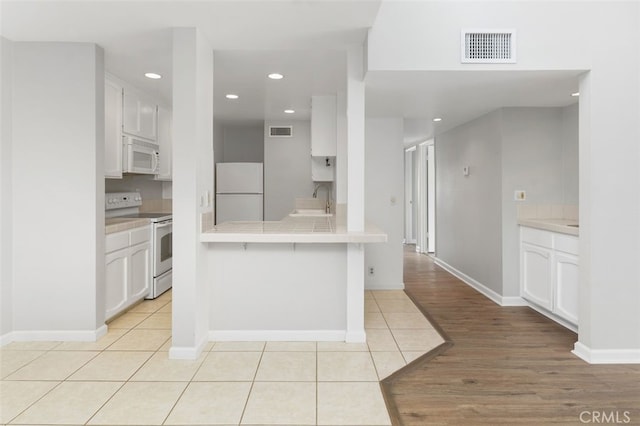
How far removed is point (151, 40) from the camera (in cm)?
296

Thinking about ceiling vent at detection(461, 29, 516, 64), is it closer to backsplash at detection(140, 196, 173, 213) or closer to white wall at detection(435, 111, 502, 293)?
white wall at detection(435, 111, 502, 293)

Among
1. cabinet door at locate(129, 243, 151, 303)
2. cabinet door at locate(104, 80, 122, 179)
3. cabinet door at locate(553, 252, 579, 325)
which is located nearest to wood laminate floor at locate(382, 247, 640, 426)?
cabinet door at locate(553, 252, 579, 325)

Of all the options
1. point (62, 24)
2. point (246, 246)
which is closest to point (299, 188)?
point (246, 246)

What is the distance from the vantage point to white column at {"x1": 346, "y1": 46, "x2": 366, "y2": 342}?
10.2ft

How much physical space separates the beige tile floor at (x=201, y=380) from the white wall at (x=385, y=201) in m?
1.50

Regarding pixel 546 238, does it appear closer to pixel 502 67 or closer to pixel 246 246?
pixel 502 67

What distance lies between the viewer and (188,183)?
2844 mm

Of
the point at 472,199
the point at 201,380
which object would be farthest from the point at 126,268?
the point at 472,199

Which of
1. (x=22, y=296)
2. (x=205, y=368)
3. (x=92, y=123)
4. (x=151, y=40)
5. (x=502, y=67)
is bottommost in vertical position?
(x=205, y=368)

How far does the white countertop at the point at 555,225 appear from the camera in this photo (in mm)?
3287

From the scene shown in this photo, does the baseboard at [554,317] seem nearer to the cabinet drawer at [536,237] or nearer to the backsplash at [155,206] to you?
the cabinet drawer at [536,237]

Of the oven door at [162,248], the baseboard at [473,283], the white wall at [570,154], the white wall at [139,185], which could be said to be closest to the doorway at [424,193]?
the baseboard at [473,283]

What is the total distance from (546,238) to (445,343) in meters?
1.40

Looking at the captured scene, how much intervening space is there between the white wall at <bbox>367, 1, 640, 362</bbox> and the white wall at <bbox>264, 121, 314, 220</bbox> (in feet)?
10.6
